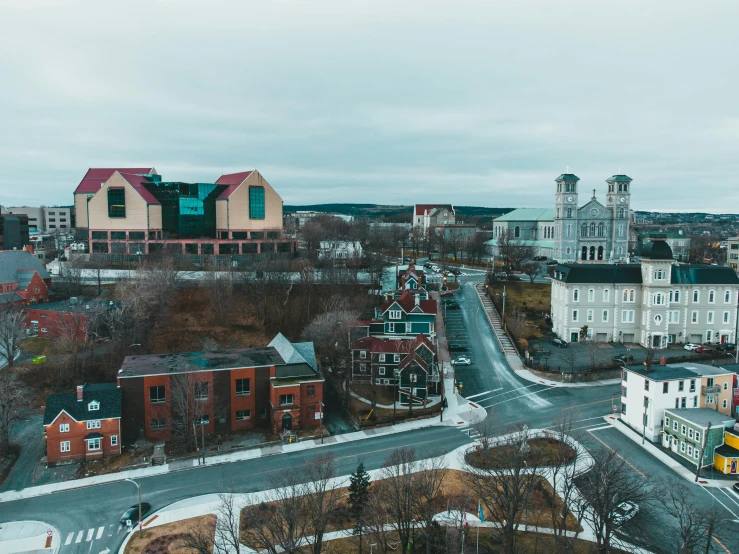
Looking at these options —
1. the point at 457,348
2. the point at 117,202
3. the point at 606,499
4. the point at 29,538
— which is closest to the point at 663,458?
the point at 606,499

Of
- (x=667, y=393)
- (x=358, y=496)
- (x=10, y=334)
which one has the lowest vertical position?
(x=358, y=496)

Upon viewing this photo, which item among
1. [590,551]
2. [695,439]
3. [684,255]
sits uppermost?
[684,255]

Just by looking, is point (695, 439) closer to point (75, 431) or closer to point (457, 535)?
point (457, 535)

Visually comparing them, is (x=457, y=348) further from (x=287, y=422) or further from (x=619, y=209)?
(x=619, y=209)

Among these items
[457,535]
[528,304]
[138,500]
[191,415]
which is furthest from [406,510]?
[528,304]

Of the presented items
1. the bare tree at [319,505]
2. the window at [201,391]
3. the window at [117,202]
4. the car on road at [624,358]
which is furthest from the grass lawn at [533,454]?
the window at [117,202]

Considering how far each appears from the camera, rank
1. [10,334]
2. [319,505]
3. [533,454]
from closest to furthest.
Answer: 1. [319,505]
2. [533,454]
3. [10,334]

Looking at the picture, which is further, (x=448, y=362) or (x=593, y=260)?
(x=593, y=260)
